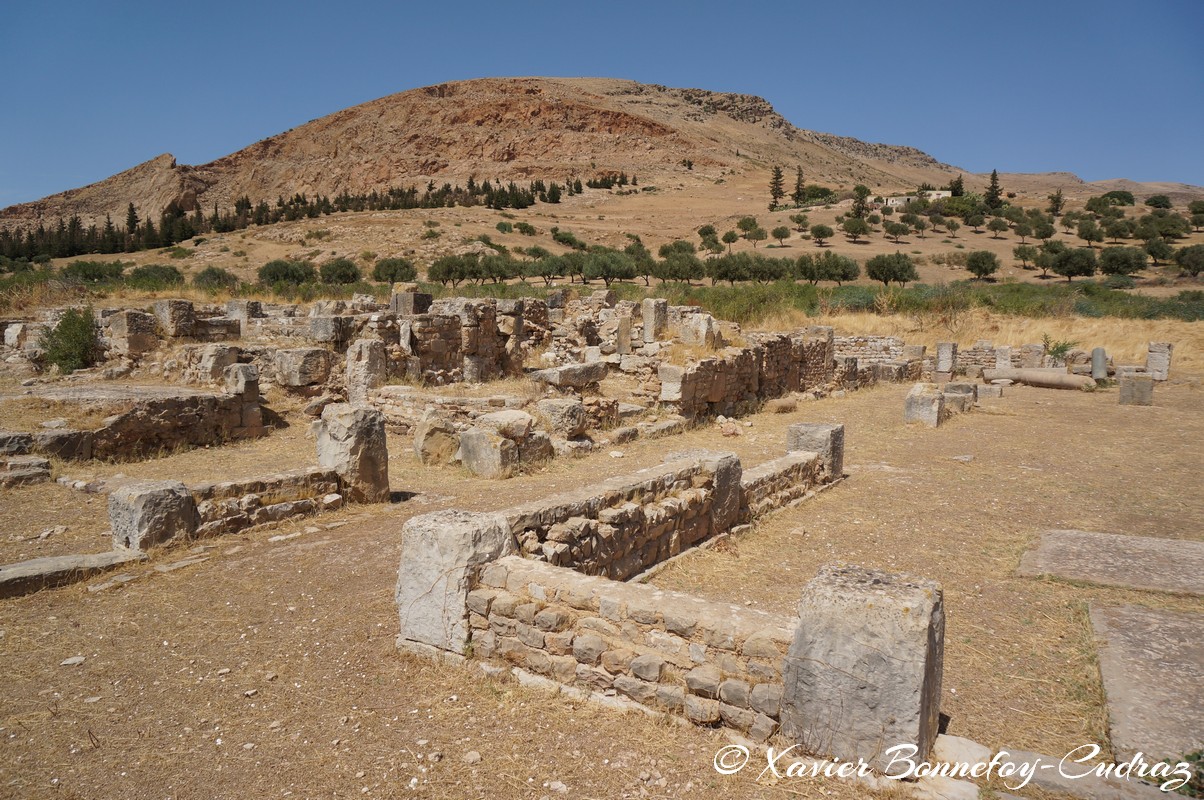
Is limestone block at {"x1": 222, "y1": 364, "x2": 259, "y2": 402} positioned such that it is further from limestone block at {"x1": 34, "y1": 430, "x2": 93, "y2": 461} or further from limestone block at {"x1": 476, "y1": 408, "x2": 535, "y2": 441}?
limestone block at {"x1": 476, "y1": 408, "x2": 535, "y2": 441}

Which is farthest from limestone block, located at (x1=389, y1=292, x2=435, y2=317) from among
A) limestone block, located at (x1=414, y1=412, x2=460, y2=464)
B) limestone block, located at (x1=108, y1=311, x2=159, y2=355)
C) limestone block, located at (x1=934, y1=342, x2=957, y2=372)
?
limestone block, located at (x1=934, y1=342, x2=957, y2=372)

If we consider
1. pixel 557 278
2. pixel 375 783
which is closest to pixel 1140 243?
pixel 557 278

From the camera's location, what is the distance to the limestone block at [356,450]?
25.5 feet

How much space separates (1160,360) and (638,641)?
→ 23.0 m

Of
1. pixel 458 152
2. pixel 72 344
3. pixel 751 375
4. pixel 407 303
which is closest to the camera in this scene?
pixel 72 344

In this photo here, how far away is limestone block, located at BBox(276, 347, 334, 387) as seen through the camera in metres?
13.6

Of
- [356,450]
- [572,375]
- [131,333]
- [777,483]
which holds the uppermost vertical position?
[131,333]

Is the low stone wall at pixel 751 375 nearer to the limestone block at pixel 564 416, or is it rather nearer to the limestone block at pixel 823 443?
the limestone block at pixel 564 416

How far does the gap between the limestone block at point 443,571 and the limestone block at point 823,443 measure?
6.01m

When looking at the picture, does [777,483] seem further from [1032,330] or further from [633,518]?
[1032,330]

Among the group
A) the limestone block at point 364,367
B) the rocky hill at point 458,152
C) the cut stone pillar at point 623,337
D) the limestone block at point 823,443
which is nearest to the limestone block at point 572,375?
the limestone block at point 364,367

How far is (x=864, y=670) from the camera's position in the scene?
318 centimetres

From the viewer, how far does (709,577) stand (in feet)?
20.4

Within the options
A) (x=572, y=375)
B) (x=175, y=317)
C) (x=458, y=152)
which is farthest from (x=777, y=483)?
(x=458, y=152)
